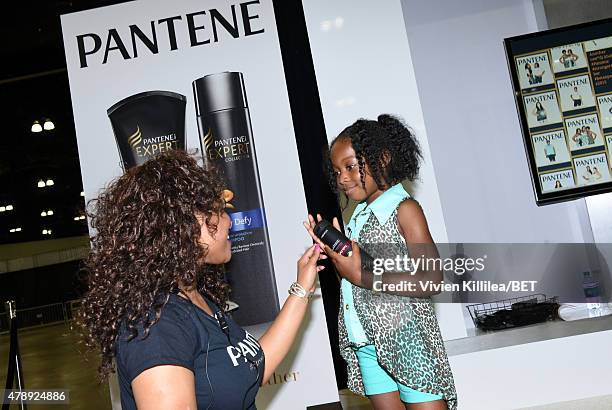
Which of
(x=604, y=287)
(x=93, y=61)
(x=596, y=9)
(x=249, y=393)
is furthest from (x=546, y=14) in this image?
(x=249, y=393)

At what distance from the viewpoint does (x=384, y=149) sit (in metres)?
2.37

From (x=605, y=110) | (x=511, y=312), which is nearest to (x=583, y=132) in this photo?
(x=605, y=110)

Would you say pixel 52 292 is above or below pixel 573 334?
above

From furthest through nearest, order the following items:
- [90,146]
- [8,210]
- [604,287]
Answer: [8,210] < [604,287] < [90,146]

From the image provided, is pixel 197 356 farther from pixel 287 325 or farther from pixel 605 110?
pixel 605 110

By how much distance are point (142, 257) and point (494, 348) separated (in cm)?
266

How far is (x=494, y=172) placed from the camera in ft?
13.6

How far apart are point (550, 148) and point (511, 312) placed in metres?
0.99

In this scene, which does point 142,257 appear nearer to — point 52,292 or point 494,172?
point 494,172

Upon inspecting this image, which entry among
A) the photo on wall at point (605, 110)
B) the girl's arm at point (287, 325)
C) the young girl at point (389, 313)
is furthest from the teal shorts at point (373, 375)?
the photo on wall at point (605, 110)

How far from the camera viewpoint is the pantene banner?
3.48 metres

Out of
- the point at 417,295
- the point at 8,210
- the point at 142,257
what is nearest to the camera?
the point at 142,257

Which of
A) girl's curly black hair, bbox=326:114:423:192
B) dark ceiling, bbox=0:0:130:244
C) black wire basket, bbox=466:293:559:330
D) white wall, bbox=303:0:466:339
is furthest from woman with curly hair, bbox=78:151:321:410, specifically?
dark ceiling, bbox=0:0:130:244

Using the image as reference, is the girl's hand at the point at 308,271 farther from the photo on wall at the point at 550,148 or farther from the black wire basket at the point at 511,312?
the photo on wall at the point at 550,148
